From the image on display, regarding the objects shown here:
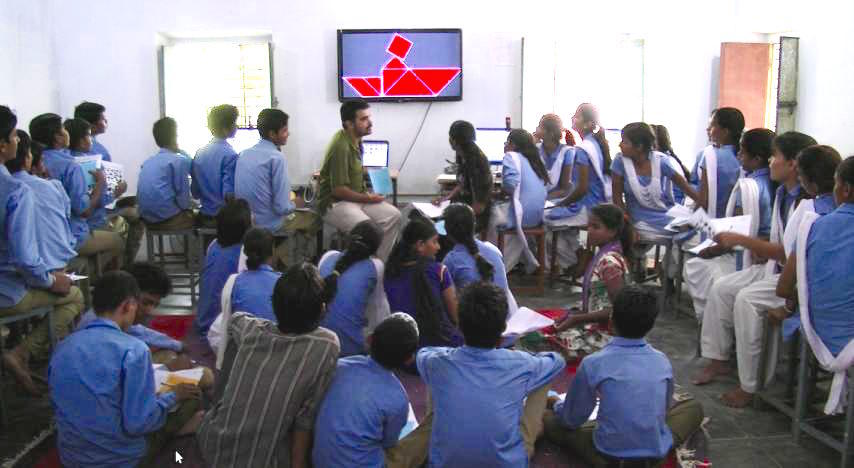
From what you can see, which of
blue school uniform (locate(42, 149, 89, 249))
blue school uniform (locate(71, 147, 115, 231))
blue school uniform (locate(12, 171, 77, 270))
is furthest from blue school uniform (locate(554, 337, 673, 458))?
blue school uniform (locate(71, 147, 115, 231))

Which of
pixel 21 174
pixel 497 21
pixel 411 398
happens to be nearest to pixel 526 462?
pixel 411 398

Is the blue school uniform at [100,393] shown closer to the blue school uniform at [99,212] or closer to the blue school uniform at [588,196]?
the blue school uniform at [99,212]

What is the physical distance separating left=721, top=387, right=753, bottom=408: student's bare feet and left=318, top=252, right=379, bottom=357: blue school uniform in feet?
5.19

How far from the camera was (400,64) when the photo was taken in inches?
256

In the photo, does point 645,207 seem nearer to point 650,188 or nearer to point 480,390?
point 650,188

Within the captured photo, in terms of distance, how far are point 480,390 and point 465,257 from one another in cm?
141

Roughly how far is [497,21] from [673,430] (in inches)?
184

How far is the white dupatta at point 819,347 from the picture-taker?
2.54m

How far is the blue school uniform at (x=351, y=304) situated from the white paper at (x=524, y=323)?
0.61m

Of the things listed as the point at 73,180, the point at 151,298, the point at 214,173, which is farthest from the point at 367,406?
the point at 214,173

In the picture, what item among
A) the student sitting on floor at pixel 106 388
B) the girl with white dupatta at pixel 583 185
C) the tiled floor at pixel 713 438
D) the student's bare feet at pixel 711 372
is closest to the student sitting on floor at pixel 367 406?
the student sitting on floor at pixel 106 388

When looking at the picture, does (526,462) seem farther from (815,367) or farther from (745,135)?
(745,135)

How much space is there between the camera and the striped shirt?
205 centimetres

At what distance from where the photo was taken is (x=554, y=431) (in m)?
2.60
